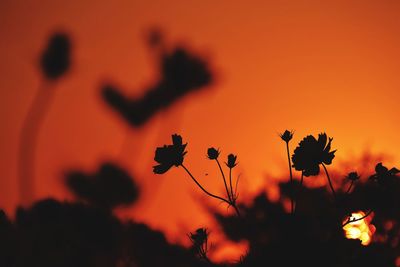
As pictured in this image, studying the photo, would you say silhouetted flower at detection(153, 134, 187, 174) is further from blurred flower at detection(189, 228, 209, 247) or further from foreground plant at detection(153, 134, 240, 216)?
blurred flower at detection(189, 228, 209, 247)

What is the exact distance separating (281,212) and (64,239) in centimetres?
153

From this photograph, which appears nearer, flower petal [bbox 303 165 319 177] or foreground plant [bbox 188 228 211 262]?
flower petal [bbox 303 165 319 177]

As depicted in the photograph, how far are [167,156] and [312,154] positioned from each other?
2.09 feet

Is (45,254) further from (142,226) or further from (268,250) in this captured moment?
(268,250)

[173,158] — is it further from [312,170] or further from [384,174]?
[384,174]

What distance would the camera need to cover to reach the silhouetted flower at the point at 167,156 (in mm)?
1540

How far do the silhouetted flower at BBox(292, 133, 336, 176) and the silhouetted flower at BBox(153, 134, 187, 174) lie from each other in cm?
52

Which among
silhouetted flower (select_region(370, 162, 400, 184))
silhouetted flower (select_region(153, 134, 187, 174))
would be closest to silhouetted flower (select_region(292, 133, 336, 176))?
silhouetted flower (select_region(370, 162, 400, 184))

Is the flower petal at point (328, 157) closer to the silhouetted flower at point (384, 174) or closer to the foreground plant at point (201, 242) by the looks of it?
the silhouetted flower at point (384, 174)

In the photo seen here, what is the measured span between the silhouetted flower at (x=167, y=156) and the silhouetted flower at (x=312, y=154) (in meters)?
0.52

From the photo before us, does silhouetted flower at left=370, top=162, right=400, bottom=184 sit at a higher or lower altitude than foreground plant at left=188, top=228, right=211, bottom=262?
higher

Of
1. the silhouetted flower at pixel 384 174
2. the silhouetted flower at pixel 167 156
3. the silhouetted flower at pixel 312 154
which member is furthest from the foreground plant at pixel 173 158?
the silhouetted flower at pixel 384 174

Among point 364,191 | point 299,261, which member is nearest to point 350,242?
point 299,261

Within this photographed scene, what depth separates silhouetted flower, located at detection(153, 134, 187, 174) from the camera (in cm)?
154
